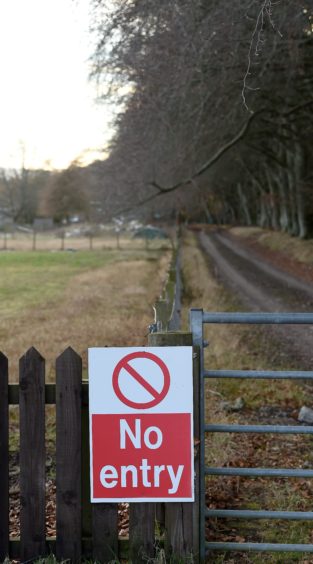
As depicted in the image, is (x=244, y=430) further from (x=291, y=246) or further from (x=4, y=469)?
(x=291, y=246)

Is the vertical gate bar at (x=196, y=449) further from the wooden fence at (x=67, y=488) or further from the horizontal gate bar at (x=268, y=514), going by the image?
the horizontal gate bar at (x=268, y=514)

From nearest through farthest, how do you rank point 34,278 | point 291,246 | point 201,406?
point 201,406 → point 34,278 → point 291,246

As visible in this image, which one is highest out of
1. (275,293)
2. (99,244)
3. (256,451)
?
(99,244)

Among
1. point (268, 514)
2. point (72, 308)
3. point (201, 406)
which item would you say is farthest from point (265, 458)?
point (72, 308)

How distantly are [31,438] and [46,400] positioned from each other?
0.24m

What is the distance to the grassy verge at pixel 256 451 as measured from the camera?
4.71 metres

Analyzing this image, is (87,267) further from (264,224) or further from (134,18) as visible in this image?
(264,224)

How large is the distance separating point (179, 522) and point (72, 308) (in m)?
13.8

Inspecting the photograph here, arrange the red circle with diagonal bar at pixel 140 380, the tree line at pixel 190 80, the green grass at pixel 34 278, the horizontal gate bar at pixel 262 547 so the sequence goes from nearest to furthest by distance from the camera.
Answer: the red circle with diagonal bar at pixel 140 380 < the horizontal gate bar at pixel 262 547 < the tree line at pixel 190 80 < the green grass at pixel 34 278

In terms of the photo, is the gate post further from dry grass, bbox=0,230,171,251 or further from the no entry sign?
dry grass, bbox=0,230,171,251

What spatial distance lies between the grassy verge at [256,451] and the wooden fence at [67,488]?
56 centimetres

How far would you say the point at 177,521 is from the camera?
393 cm

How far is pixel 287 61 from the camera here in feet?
50.1

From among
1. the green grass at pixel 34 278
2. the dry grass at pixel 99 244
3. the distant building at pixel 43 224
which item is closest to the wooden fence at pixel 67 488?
the green grass at pixel 34 278
